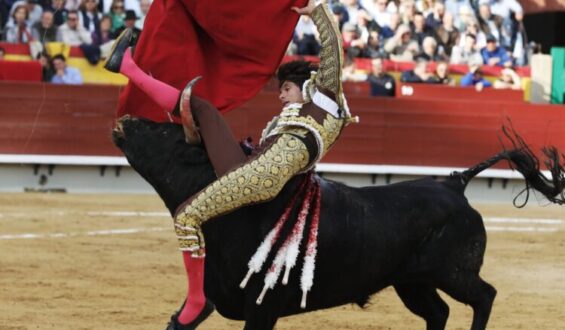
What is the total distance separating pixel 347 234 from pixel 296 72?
591mm

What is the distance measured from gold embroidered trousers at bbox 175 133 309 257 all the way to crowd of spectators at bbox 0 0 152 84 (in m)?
7.77

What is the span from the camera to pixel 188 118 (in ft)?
13.8

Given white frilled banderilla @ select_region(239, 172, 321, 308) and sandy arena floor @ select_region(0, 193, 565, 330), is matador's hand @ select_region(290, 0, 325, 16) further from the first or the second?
sandy arena floor @ select_region(0, 193, 565, 330)

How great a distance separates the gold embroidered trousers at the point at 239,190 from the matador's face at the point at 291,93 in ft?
0.66

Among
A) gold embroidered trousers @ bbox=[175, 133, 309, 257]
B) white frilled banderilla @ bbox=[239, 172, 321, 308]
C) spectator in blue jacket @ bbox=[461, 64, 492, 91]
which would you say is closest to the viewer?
gold embroidered trousers @ bbox=[175, 133, 309, 257]

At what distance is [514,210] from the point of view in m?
12.0

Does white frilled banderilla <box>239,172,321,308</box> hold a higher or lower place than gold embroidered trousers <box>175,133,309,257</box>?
lower

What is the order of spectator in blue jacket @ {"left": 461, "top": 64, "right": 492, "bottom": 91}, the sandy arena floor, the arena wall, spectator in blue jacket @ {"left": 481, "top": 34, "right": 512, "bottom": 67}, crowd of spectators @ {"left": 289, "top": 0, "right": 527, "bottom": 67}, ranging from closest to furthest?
the sandy arena floor → the arena wall → crowd of spectators @ {"left": 289, "top": 0, "right": 527, "bottom": 67} → spectator in blue jacket @ {"left": 461, "top": 64, "right": 492, "bottom": 91} → spectator in blue jacket @ {"left": 481, "top": 34, "right": 512, "bottom": 67}

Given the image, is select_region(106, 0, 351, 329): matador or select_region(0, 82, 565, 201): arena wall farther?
select_region(0, 82, 565, 201): arena wall

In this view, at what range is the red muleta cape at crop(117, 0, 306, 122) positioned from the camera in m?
4.56

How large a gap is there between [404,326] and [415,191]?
1425 millimetres

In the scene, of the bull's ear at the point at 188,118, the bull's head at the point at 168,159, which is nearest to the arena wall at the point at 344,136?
the bull's head at the point at 168,159

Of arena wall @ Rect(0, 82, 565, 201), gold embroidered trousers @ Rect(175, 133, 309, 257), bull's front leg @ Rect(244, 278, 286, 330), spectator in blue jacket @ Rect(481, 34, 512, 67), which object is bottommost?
arena wall @ Rect(0, 82, 565, 201)

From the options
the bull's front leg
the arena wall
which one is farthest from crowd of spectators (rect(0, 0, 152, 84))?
the bull's front leg
